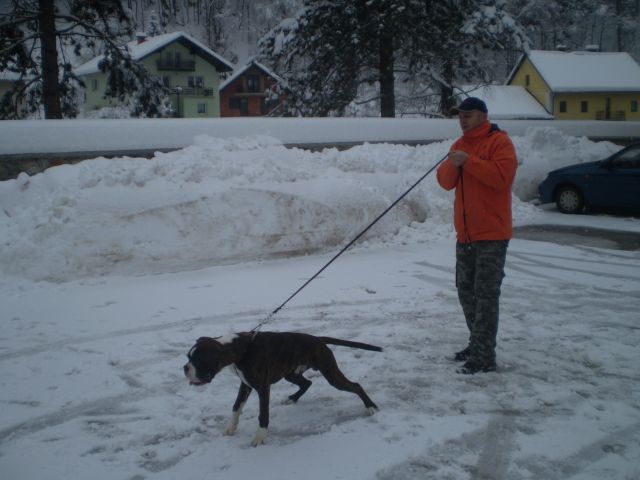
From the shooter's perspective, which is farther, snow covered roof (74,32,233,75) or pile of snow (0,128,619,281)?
snow covered roof (74,32,233,75)

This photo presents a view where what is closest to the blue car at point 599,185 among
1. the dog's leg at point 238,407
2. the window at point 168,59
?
the dog's leg at point 238,407

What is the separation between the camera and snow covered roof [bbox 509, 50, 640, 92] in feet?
140

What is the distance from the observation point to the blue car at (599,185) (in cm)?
1157

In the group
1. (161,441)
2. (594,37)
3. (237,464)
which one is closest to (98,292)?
(161,441)

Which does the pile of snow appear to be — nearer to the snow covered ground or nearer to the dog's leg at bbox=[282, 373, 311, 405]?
the snow covered ground

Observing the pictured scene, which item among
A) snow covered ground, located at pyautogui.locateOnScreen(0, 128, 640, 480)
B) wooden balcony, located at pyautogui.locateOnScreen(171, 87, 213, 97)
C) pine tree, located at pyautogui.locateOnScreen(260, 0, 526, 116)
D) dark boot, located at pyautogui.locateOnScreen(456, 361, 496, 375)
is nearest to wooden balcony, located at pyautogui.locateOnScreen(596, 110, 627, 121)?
pine tree, located at pyautogui.locateOnScreen(260, 0, 526, 116)

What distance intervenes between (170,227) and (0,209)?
91.2 inches

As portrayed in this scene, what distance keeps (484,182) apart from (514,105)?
41845 mm

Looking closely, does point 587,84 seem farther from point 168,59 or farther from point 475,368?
point 475,368

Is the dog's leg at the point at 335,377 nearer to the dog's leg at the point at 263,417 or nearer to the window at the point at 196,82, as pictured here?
the dog's leg at the point at 263,417

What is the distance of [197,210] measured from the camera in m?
7.95

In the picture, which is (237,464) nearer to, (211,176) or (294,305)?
(294,305)

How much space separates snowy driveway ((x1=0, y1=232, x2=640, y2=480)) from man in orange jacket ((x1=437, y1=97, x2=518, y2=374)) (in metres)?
0.35

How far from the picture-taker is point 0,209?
302 inches
